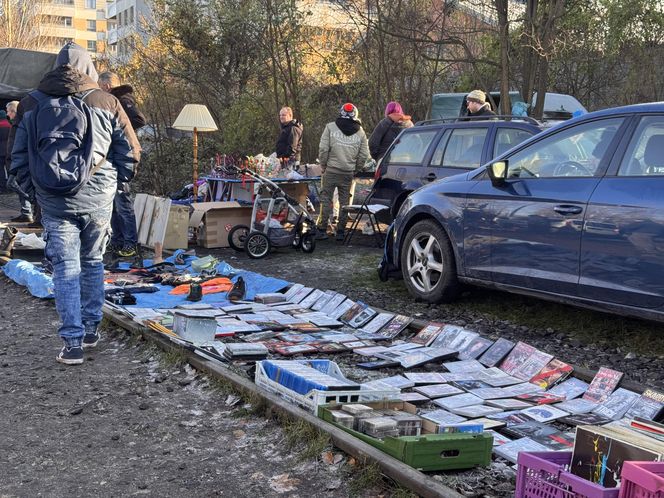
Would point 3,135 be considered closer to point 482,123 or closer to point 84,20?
point 482,123

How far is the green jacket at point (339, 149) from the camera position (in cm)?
1249

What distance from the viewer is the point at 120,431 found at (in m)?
4.54

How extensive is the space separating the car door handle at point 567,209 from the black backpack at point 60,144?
358cm

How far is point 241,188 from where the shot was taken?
1216 cm

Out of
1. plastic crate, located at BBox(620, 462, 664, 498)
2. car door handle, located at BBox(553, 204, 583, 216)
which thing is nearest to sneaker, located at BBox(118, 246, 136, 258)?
car door handle, located at BBox(553, 204, 583, 216)

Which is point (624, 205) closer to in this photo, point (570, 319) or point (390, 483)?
point (570, 319)

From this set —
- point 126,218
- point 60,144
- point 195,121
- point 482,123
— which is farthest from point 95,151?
point 195,121

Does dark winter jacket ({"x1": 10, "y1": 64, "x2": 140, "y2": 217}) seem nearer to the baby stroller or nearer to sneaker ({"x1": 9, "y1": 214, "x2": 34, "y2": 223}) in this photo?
the baby stroller

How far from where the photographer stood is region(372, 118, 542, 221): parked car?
9453mm

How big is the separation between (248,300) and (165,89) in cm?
1367

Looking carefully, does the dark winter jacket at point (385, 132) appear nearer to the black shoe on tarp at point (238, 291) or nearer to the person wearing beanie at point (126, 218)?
the person wearing beanie at point (126, 218)

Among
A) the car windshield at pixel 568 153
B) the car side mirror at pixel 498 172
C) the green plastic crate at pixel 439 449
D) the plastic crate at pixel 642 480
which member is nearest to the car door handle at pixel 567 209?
the car windshield at pixel 568 153

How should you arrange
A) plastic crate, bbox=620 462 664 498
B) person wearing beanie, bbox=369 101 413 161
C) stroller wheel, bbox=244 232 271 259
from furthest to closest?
1. person wearing beanie, bbox=369 101 413 161
2. stroller wheel, bbox=244 232 271 259
3. plastic crate, bbox=620 462 664 498

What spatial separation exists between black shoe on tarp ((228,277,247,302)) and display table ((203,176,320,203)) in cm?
371
